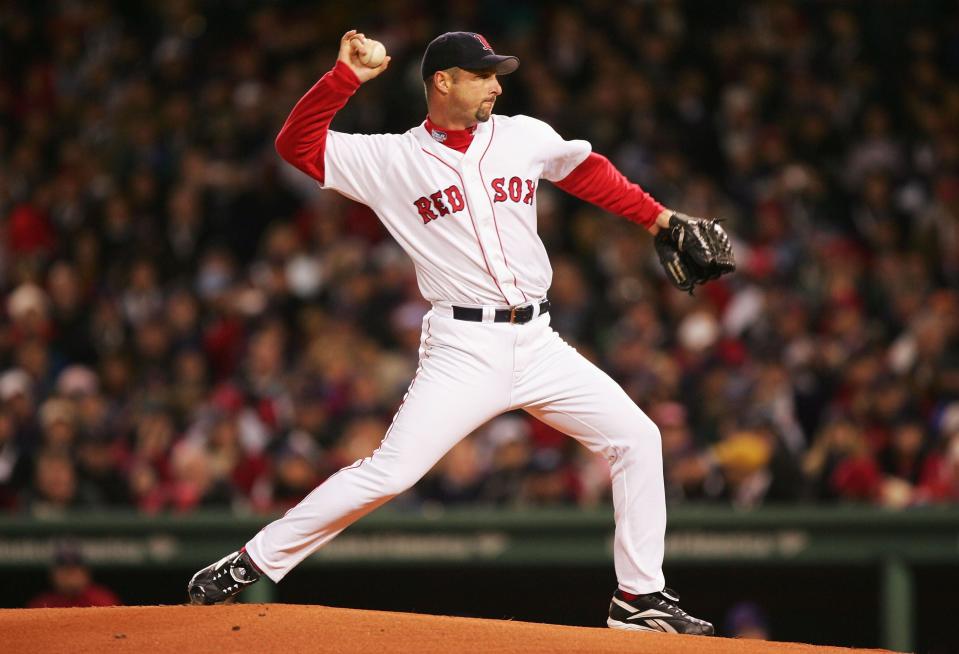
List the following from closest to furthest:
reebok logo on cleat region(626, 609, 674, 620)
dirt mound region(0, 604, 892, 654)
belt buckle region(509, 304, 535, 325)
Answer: dirt mound region(0, 604, 892, 654)
belt buckle region(509, 304, 535, 325)
reebok logo on cleat region(626, 609, 674, 620)

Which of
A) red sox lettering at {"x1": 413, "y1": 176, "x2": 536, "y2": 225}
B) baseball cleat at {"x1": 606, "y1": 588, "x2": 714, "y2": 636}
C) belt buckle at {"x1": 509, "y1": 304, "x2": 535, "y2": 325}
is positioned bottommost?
baseball cleat at {"x1": 606, "y1": 588, "x2": 714, "y2": 636}

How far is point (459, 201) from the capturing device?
12.9ft

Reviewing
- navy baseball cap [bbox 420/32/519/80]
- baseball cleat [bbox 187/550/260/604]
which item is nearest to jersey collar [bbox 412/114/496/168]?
navy baseball cap [bbox 420/32/519/80]

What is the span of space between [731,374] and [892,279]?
1288 millimetres

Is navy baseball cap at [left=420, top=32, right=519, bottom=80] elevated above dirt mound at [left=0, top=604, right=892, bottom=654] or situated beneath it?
elevated above

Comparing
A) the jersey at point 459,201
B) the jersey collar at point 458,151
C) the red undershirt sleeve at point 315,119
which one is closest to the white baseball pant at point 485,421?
the jersey at point 459,201

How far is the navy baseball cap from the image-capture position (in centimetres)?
396

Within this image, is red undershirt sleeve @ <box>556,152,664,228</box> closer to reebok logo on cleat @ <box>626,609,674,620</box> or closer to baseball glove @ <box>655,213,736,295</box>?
baseball glove @ <box>655,213,736,295</box>

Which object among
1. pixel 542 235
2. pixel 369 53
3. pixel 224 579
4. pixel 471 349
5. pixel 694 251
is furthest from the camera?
pixel 542 235

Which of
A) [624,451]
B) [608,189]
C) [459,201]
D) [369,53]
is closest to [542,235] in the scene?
[608,189]

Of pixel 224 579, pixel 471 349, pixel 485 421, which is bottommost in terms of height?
pixel 224 579

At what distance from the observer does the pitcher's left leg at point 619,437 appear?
13.3 feet

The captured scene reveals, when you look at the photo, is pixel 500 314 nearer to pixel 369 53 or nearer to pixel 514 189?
pixel 514 189

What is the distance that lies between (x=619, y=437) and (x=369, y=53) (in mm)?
1325
